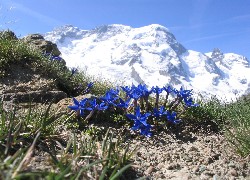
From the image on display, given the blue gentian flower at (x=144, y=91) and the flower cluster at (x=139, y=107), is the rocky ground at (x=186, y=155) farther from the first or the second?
the blue gentian flower at (x=144, y=91)

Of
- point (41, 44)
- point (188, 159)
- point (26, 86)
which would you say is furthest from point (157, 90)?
point (41, 44)

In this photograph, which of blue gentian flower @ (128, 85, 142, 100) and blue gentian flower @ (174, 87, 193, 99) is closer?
blue gentian flower @ (128, 85, 142, 100)

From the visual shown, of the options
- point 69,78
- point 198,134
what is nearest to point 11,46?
point 69,78

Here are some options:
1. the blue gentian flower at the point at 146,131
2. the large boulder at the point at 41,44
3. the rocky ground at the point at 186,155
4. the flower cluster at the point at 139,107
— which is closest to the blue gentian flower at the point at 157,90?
the flower cluster at the point at 139,107

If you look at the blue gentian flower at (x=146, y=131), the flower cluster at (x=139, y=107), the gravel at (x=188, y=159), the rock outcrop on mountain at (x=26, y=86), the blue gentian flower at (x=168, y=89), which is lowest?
the gravel at (x=188, y=159)

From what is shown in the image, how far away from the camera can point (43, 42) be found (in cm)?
1166

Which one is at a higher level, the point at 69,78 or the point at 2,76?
the point at 69,78

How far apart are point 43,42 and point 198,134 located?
7.96 metres

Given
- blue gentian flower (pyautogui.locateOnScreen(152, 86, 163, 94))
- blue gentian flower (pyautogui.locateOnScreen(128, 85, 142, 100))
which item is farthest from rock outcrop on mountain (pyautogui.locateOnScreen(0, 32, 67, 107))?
blue gentian flower (pyautogui.locateOnScreen(152, 86, 163, 94))

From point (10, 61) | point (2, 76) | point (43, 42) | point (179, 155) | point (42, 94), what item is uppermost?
point (43, 42)

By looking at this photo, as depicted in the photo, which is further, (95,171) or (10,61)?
(10,61)

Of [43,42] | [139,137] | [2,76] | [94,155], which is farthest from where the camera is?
[43,42]

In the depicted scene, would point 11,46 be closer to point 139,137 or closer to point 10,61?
point 10,61

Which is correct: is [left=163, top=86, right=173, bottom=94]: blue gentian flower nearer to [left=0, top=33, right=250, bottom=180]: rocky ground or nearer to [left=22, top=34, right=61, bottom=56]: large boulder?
[left=0, top=33, right=250, bottom=180]: rocky ground
